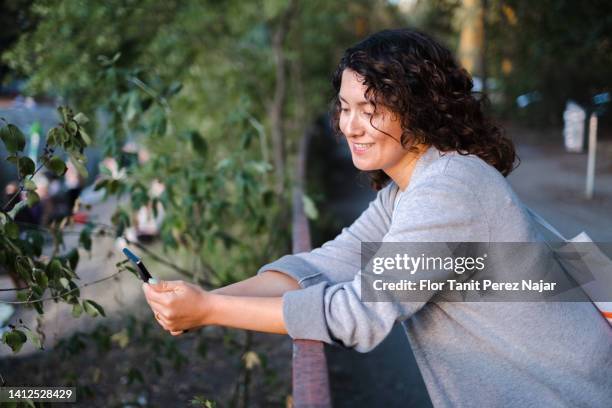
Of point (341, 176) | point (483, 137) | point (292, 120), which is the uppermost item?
point (483, 137)

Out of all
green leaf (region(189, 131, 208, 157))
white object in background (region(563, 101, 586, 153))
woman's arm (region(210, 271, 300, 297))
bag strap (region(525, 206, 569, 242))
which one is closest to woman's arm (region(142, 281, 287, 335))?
woman's arm (region(210, 271, 300, 297))

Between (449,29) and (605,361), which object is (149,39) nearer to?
(605,361)

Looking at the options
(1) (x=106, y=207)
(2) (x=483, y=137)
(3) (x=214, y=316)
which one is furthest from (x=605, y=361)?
(1) (x=106, y=207)

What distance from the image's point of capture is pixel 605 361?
167 cm

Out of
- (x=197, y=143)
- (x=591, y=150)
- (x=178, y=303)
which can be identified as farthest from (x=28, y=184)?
(x=591, y=150)

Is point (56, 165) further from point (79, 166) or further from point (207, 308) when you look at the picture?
point (207, 308)

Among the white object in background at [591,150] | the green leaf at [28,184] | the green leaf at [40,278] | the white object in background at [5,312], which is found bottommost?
the white object in background at [591,150]

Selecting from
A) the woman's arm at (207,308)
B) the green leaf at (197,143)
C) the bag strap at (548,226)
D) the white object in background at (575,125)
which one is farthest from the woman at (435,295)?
the white object in background at (575,125)

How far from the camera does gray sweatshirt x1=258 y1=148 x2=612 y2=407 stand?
5.16 feet

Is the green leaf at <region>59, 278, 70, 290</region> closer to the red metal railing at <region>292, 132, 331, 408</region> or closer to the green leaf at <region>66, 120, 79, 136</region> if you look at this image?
the green leaf at <region>66, 120, 79, 136</region>

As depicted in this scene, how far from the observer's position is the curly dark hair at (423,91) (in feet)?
5.98

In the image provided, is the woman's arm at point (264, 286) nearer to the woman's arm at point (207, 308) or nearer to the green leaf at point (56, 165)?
the woman's arm at point (207, 308)

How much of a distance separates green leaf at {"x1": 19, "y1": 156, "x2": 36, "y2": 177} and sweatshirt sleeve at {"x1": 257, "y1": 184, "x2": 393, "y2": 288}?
0.78m

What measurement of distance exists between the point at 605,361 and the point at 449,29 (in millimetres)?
20025
